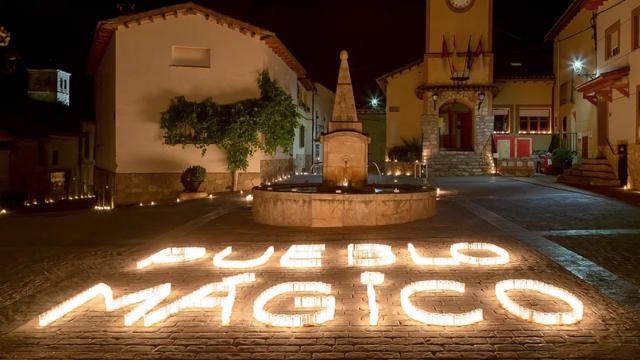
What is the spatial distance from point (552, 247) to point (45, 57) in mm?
54778

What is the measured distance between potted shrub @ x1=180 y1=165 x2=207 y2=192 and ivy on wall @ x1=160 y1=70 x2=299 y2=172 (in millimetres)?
1273

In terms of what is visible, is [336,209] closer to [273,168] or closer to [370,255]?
[370,255]

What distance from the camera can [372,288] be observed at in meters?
6.41

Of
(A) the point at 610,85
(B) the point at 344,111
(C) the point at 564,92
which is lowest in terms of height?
(B) the point at 344,111

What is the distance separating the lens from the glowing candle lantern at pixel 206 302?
17.8 feet

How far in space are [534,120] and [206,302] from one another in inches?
1315

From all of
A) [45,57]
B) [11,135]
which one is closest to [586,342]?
[11,135]

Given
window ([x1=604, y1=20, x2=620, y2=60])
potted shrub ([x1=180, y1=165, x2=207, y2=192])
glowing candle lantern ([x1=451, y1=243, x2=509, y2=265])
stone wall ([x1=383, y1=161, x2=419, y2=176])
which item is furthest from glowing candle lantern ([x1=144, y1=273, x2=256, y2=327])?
stone wall ([x1=383, y1=161, x2=419, y2=176])

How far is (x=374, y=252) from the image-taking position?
28.5ft

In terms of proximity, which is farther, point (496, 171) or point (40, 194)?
point (40, 194)

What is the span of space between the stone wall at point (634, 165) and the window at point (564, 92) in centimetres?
1294

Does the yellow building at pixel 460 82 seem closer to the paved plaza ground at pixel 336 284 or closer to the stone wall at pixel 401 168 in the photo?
the stone wall at pixel 401 168

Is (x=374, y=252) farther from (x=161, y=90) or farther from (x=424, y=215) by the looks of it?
(x=161, y=90)

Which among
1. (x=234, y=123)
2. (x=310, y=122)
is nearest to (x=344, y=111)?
(x=234, y=123)
